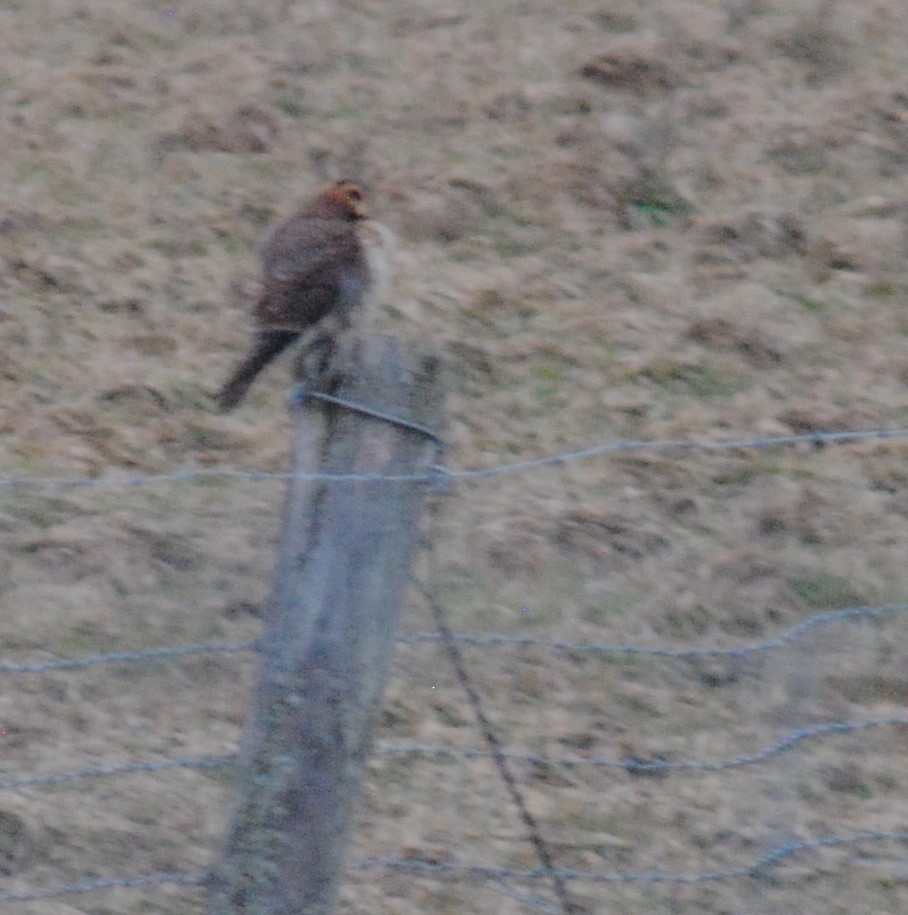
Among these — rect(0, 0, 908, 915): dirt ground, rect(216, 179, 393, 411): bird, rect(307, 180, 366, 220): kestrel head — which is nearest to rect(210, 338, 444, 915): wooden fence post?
rect(0, 0, 908, 915): dirt ground

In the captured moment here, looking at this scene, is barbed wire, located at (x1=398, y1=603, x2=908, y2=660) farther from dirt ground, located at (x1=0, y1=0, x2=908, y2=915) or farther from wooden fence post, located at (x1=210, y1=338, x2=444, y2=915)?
wooden fence post, located at (x1=210, y1=338, x2=444, y2=915)

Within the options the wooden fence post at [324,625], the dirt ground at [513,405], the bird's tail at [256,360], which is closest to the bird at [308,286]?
the bird's tail at [256,360]

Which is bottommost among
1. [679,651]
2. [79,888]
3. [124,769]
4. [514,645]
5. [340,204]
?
[514,645]

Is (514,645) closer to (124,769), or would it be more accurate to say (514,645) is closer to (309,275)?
(309,275)

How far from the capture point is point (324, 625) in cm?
254

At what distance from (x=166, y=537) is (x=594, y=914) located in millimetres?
2011

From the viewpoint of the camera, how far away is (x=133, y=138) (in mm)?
7824

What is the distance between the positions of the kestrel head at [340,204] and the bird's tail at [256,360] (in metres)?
0.66

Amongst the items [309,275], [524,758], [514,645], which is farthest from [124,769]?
[309,275]

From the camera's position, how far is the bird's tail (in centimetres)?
536

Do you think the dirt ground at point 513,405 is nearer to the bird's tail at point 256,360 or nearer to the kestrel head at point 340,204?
the bird's tail at point 256,360

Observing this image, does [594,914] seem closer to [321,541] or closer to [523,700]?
[523,700]

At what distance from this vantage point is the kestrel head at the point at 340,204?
231 inches

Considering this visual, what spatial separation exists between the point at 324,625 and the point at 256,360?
9.70 ft
